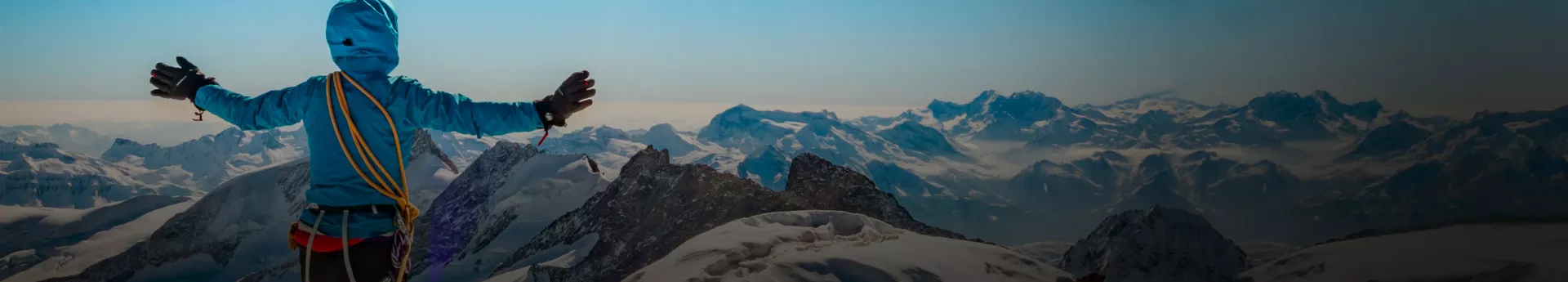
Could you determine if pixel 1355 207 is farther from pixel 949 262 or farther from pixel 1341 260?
pixel 949 262

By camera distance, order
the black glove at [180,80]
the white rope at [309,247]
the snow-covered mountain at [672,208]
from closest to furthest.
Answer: the white rope at [309,247] < the black glove at [180,80] < the snow-covered mountain at [672,208]

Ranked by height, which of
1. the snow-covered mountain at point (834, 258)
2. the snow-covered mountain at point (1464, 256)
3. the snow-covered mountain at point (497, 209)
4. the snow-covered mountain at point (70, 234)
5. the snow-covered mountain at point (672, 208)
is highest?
the snow-covered mountain at point (834, 258)

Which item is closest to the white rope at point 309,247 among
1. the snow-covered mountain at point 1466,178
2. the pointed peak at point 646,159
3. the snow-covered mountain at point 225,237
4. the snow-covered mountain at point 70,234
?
the pointed peak at point 646,159

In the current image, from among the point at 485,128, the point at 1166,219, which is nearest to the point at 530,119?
the point at 485,128

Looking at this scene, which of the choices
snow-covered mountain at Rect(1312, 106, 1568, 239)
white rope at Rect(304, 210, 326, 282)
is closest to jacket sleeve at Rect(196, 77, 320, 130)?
white rope at Rect(304, 210, 326, 282)

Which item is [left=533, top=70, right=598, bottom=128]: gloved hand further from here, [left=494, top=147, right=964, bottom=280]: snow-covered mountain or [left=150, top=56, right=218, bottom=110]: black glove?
[left=494, top=147, right=964, bottom=280]: snow-covered mountain

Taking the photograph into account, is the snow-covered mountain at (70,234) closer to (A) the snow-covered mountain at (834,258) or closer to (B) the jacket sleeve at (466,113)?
(A) the snow-covered mountain at (834,258)
